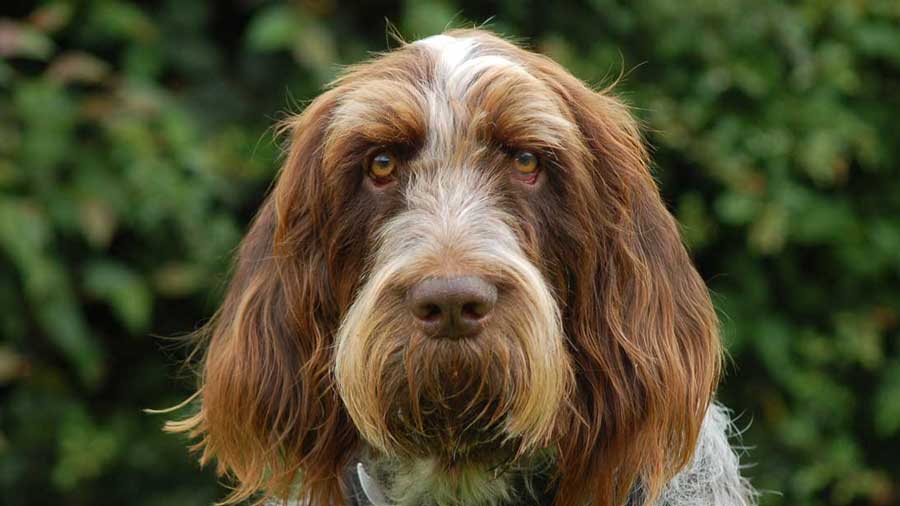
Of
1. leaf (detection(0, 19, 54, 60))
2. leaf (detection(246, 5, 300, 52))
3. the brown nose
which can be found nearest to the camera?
the brown nose

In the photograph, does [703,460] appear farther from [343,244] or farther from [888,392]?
[888,392]

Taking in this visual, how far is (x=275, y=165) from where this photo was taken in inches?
218

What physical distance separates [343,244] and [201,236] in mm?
2081

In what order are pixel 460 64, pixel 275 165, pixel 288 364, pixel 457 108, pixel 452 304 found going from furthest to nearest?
pixel 275 165 → pixel 288 364 → pixel 460 64 → pixel 457 108 → pixel 452 304

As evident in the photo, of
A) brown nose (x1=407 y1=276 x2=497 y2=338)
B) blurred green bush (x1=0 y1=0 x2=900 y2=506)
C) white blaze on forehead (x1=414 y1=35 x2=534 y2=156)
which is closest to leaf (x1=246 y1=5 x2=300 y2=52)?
blurred green bush (x1=0 y1=0 x2=900 y2=506)

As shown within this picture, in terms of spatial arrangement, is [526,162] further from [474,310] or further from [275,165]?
[275,165]

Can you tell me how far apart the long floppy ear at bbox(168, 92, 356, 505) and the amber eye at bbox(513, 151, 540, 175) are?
0.47 m

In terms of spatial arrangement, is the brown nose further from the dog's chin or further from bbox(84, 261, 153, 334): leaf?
bbox(84, 261, 153, 334): leaf

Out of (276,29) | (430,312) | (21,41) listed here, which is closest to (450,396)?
(430,312)

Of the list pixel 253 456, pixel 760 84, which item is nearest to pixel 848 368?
pixel 760 84

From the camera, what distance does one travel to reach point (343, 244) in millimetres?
3438

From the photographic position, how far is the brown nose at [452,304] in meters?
2.96

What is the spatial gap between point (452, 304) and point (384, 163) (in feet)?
1.70

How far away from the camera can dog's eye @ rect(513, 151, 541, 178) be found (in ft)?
10.9
